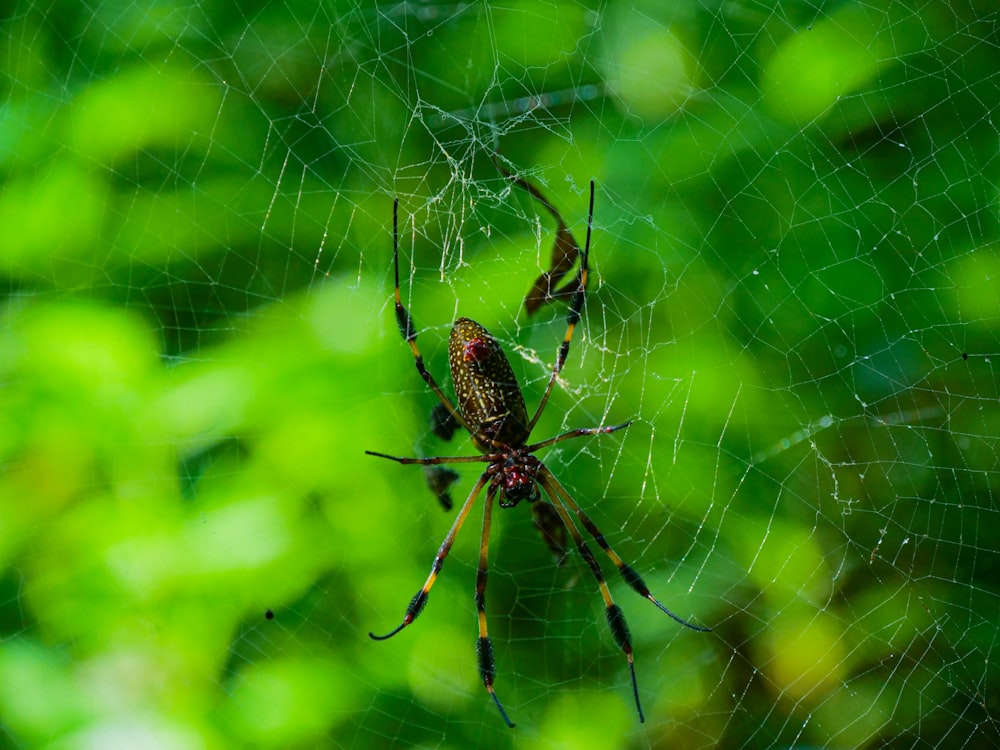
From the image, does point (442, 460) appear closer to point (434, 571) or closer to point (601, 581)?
point (434, 571)

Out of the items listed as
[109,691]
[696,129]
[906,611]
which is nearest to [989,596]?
[906,611]

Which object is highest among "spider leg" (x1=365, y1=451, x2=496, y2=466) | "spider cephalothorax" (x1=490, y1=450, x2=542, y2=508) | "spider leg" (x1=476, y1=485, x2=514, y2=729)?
"spider leg" (x1=365, y1=451, x2=496, y2=466)

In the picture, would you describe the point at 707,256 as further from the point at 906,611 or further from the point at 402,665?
the point at 402,665


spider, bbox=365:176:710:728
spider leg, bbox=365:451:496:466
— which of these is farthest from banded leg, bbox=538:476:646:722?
spider leg, bbox=365:451:496:466

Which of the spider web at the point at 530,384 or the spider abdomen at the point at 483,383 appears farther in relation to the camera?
the spider web at the point at 530,384

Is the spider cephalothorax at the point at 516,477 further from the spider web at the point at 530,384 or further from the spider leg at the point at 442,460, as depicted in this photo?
the spider web at the point at 530,384

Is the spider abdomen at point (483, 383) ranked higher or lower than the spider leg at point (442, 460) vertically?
higher

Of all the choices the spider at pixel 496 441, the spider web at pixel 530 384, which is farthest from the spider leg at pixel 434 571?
the spider web at pixel 530 384

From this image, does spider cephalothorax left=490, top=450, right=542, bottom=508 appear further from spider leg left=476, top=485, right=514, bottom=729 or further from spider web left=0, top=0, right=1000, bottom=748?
spider web left=0, top=0, right=1000, bottom=748
